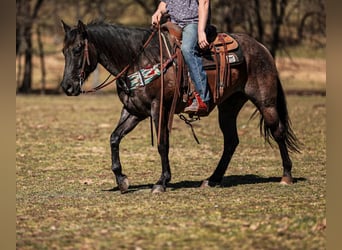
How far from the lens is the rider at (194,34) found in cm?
806

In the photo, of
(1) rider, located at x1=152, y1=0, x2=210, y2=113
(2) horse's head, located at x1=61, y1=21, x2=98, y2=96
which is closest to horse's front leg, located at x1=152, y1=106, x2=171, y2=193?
(1) rider, located at x1=152, y1=0, x2=210, y2=113

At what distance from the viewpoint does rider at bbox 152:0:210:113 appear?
26.5 ft

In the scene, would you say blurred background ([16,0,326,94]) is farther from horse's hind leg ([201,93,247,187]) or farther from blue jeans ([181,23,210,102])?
blue jeans ([181,23,210,102])

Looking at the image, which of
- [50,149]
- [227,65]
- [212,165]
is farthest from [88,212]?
[50,149]

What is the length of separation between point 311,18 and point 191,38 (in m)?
23.3

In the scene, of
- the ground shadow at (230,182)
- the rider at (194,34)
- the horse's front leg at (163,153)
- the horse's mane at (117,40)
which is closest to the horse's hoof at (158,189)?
the horse's front leg at (163,153)

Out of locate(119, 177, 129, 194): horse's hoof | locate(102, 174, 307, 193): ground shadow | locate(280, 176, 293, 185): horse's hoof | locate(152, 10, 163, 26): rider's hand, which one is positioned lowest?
locate(102, 174, 307, 193): ground shadow

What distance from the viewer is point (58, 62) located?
42250 mm

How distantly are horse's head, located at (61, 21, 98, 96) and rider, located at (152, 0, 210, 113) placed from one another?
1016 mm

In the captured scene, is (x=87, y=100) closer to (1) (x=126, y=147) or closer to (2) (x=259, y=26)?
(2) (x=259, y=26)

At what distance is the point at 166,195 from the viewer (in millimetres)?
7957

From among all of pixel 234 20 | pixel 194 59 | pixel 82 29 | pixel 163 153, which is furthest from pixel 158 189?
pixel 234 20

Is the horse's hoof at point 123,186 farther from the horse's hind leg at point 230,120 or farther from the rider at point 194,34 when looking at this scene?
the horse's hind leg at point 230,120

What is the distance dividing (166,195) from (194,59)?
1.69m
